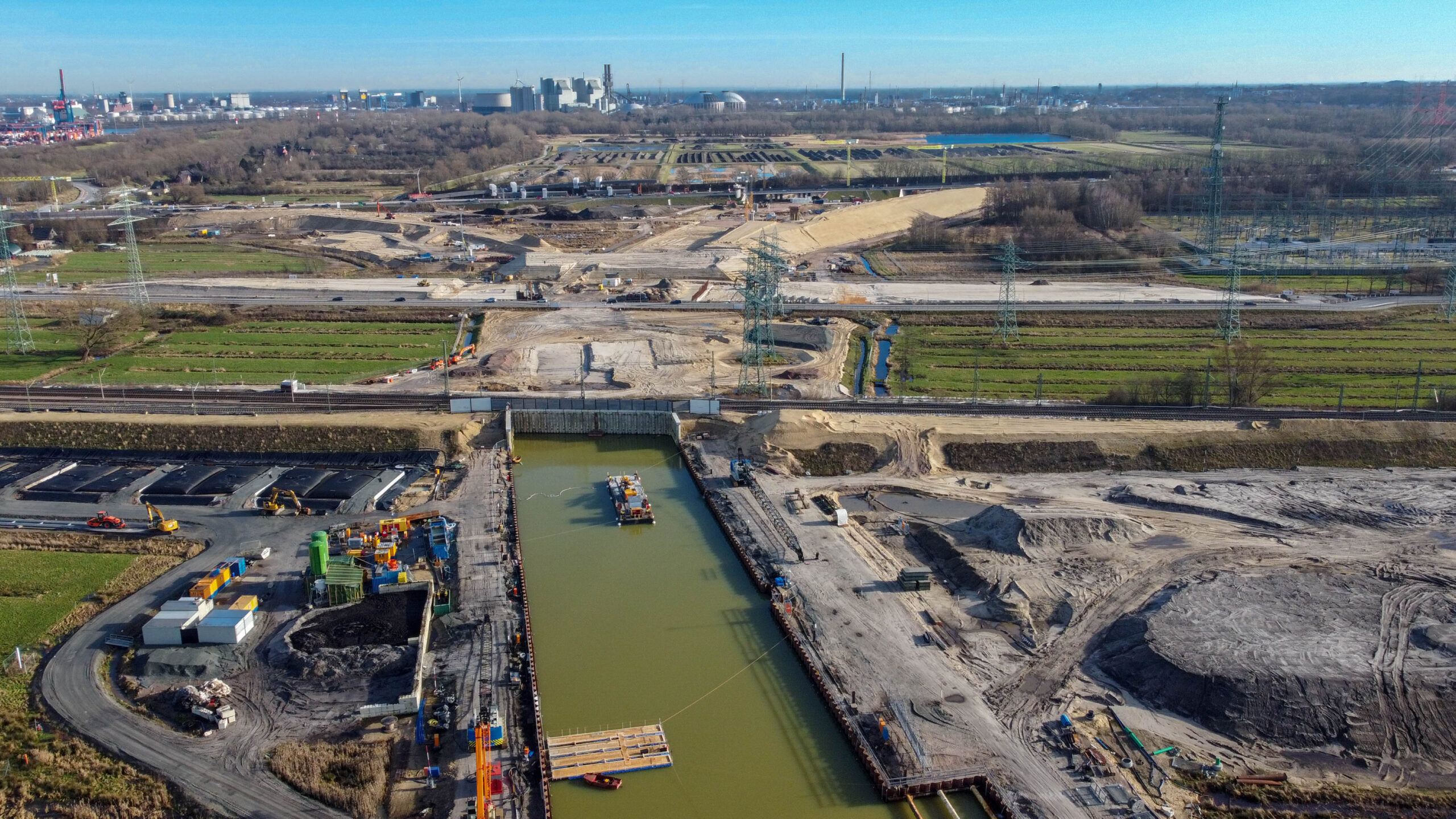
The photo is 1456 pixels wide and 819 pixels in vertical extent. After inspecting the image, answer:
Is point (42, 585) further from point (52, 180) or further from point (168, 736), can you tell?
point (52, 180)

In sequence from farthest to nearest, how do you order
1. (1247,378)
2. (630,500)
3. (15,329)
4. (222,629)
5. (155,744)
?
1. (15,329)
2. (1247,378)
3. (630,500)
4. (222,629)
5. (155,744)

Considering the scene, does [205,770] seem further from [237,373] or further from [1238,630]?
[237,373]

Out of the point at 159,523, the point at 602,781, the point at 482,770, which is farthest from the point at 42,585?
the point at 602,781

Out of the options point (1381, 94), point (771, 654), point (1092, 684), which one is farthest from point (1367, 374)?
point (1381, 94)

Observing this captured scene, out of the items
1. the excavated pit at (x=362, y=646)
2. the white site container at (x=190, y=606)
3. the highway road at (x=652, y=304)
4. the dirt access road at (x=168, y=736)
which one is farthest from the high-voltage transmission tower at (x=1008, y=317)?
the white site container at (x=190, y=606)

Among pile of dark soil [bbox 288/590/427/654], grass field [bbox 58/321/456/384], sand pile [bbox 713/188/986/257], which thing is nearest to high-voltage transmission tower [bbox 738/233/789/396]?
grass field [bbox 58/321/456/384]

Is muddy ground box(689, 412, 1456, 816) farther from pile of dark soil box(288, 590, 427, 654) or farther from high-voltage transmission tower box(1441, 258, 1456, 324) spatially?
high-voltage transmission tower box(1441, 258, 1456, 324)
